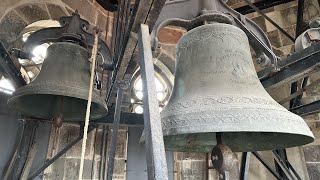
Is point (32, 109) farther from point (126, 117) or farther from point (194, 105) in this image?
point (194, 105)

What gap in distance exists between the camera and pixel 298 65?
3.79 ft

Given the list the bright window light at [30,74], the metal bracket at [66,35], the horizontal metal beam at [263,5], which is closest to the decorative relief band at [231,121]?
the metal bracket at [66,35]

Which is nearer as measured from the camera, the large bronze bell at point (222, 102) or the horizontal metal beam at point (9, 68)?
the large bronze bell at point (222, 102)

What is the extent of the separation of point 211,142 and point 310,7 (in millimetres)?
1779

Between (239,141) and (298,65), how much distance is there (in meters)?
0.41

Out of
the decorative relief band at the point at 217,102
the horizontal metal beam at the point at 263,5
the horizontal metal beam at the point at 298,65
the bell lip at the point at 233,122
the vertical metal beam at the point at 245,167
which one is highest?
the horizontal metal beam at the point at 263,5

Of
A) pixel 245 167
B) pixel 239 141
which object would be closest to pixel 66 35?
Result: pixel 239 141

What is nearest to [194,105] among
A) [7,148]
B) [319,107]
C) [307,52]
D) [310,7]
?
[307,52]

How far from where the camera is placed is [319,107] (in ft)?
5.03

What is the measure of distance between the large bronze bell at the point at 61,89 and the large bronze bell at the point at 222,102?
17.8 inches

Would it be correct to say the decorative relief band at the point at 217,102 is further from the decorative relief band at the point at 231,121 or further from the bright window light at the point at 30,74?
the bright window light at the point at 30,74

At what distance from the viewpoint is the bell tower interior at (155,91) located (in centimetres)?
73

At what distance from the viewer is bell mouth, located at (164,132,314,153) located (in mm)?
1002

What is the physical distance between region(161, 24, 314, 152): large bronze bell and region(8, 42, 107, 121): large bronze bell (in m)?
0.45
